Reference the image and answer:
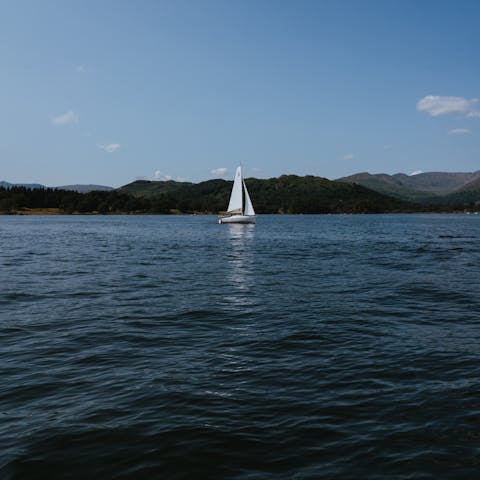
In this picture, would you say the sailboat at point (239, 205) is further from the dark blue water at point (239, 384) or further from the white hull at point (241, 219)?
the dark blue water at point (239, 384)

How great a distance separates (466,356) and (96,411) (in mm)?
11844

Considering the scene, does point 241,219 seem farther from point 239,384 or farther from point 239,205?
point 239,384

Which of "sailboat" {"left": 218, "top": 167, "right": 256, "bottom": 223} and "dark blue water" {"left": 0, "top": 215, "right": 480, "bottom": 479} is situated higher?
"sailboat" {"left": 218, "top": 167, "right": 256, "bottom": 223}

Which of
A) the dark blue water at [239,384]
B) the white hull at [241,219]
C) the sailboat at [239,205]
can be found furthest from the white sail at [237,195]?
the dark blue water at [239,384]

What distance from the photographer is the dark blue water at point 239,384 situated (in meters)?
8.78

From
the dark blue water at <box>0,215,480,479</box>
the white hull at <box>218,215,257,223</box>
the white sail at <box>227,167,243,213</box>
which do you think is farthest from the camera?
the white hull at <box>218,215,257,223</box>

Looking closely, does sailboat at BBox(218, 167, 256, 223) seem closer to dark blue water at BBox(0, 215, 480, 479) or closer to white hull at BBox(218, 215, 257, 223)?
white hull at BBox(218, 215, 257, 223)

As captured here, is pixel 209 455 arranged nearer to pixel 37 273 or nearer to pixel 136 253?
pixel 37 273

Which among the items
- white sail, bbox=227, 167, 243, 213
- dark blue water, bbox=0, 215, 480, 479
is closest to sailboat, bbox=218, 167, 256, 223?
white sail, bbox=227, 167, 243, 213

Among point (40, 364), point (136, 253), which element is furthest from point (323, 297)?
point (136, 253)

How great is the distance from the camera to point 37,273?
36188mm

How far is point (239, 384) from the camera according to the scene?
1263cm

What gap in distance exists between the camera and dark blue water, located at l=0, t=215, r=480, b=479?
346 inches

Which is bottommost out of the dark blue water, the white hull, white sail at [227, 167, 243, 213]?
the dark blue water
